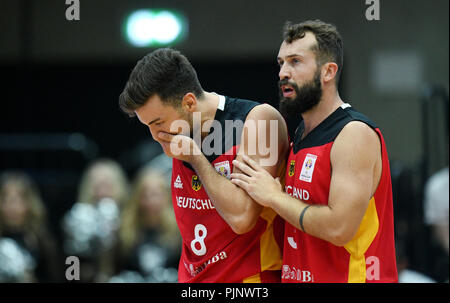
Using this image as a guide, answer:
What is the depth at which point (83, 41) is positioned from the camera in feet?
37.7

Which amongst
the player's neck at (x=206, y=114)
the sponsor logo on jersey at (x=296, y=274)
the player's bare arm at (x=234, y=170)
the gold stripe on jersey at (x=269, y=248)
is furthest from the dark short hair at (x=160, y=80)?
the sponsor logo on jersey at (x=296, y=274)

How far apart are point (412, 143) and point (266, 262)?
7.50 meters

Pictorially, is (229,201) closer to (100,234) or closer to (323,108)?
(323,108)

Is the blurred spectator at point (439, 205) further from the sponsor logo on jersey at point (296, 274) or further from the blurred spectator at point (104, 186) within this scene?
the blurred spectator at point (104, 186)

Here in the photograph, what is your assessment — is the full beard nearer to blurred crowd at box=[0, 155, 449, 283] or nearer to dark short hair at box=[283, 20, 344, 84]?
dark short hair at box=[283, 20, 344, 84]

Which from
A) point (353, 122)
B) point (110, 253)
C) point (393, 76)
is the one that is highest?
point (393, 76)

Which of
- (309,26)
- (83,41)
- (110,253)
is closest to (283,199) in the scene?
(309,26)

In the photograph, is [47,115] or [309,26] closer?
[309,26]

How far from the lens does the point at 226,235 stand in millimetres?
3414

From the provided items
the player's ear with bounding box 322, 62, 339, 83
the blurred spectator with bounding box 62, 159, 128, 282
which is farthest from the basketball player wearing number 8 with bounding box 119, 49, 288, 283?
the blurred spectator with bounding box 62, 159, 128, 282

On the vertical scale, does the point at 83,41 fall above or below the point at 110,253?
above

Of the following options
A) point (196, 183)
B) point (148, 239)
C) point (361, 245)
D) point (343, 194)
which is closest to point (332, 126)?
point (343, 194)

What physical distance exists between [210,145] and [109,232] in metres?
3.52
